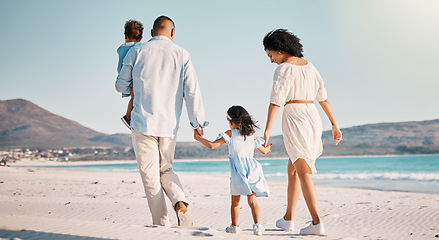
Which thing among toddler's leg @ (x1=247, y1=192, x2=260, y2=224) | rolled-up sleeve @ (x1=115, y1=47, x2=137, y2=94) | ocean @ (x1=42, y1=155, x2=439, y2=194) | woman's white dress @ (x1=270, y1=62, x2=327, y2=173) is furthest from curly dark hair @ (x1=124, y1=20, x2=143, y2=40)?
ocean @ (x1=42, y1=155, x2=439, y2=194)

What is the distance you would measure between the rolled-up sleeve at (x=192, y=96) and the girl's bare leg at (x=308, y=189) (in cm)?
106

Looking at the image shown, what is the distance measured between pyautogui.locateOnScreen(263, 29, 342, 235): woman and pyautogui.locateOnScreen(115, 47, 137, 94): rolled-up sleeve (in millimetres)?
1401

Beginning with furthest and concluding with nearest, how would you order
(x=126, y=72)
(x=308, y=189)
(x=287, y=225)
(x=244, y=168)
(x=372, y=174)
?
(x=372, y=174) < (x=287, y=225) < (x=244, y=168) < (x=126, y=72) < (x=308, y=189)

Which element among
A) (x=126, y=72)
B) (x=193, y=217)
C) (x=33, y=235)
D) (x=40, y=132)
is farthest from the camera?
(x=40, y=132)

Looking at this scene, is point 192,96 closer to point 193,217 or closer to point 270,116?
point 270,116

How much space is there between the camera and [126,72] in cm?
416

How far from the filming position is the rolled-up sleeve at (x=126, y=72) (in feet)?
13.6

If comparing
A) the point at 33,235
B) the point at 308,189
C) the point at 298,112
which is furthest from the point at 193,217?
the point at 33,235

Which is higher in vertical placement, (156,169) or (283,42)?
(283,42)

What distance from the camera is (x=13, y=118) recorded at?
12512cm

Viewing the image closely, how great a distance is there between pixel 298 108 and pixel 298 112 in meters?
0.04

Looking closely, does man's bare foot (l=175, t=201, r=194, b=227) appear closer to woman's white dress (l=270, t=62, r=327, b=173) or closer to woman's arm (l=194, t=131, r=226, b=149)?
woman's arm (l=194, t=131, r=226, b=149)

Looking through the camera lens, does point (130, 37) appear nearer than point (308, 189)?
No

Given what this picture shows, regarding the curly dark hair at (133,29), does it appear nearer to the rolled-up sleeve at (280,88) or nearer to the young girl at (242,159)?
the young girl at (242,159)
